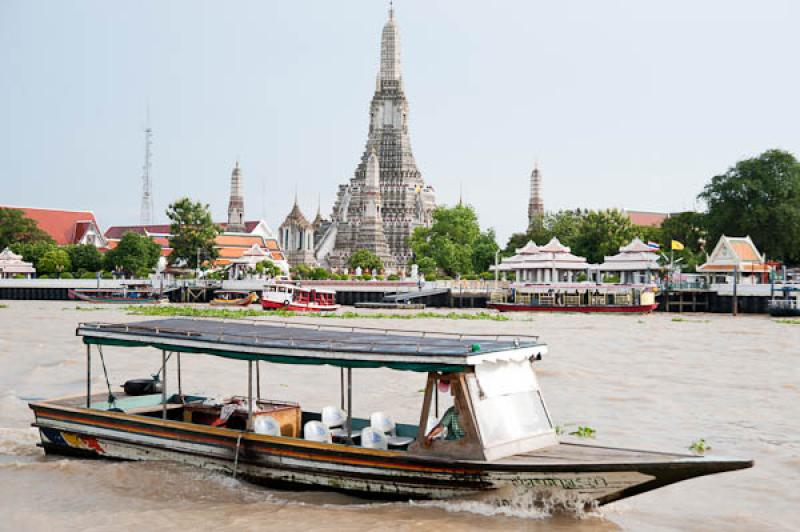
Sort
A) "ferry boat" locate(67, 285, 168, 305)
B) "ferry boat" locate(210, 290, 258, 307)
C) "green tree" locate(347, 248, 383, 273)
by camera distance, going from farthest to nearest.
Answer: "green tree" locate(347, 248, 383, 273), "ferry boat" locate(67, 285, 168, 305), "ferry boat" locate(210, 290, 258, 307)

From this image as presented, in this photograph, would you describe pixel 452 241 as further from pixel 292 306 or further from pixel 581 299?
pixel 292 306

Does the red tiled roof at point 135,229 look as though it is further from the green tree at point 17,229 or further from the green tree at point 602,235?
the green tree at point 602,235

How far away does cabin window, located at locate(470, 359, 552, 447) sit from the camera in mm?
9234

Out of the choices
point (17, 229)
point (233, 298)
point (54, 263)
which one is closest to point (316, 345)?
point (233, 298)

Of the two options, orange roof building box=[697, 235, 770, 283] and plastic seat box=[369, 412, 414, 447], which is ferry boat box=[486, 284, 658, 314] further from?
plastic seat box=[369, 412, 414, 447]

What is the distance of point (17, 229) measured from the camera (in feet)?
257

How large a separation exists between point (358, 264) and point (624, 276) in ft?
98.5

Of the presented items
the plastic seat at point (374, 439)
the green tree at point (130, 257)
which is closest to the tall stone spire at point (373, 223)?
the green tree at point (130, 257)

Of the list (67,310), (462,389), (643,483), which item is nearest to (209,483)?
(462,389)

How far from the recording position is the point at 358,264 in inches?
3270

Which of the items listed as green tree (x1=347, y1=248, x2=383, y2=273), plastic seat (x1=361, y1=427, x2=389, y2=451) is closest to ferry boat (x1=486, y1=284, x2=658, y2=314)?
green tree (x1=347, y1=248, x2=383, y2=273)

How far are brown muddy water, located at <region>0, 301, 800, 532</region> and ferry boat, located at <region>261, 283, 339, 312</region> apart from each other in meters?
22.6

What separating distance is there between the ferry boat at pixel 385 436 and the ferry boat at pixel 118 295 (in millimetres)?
48238

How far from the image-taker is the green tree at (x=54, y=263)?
235ft
